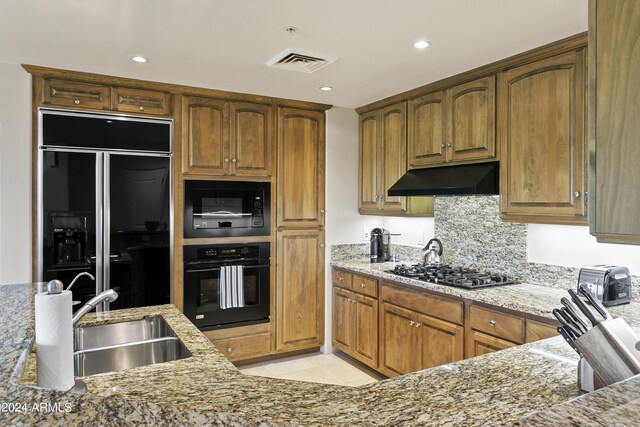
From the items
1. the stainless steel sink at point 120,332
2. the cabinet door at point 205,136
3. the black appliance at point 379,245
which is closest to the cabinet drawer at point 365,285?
the black appliance at point 379,245

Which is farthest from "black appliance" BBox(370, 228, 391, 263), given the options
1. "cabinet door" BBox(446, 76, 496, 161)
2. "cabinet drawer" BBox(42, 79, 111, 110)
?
"cabinet drawer" BBox(42, 79, 111, 110)

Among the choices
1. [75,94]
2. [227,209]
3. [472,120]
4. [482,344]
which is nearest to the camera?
[482,344]

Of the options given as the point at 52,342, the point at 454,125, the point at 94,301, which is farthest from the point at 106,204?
the point at 454,125

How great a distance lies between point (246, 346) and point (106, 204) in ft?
5.54

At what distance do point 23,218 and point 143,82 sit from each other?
1.31m

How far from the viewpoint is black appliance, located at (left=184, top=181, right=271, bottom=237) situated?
3.67 m

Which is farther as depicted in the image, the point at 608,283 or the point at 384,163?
the point at 384,163

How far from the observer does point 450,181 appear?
10.3 feet

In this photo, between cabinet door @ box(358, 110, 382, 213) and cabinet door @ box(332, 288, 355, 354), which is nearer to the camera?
cabinet door @ box(332, 288, 355, 354)

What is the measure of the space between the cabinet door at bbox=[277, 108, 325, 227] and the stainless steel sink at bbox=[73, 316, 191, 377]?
6.90ft

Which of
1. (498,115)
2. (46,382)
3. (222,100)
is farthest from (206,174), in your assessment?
(46,382)

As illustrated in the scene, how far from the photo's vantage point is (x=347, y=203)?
436cm

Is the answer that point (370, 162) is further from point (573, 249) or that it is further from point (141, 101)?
point (141, 101)

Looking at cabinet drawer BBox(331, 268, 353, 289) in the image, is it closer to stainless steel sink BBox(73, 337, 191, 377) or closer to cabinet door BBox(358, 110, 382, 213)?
cabinet door BBox(358, 110, 382, 213)
